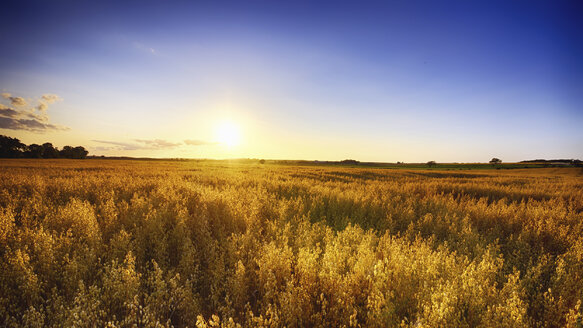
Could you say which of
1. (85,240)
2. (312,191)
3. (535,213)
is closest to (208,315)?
(85,240)

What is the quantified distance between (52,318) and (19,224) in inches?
135

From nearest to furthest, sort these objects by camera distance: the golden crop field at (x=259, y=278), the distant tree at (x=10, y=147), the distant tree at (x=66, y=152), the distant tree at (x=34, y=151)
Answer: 1. the golden crop field at (x=259, y=278)
2. the distant tree at (x=10, y=147)
3. the distant tree at (x=34, y=151)
4. the distant tree at (x=66, y=152)

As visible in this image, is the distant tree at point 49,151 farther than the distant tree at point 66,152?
No

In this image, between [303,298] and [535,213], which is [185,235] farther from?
[535,213]

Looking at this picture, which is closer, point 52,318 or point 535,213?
point 52,318

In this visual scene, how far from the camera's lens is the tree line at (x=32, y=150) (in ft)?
222

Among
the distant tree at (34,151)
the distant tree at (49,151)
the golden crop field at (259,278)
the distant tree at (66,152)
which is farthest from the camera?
the distant tree at (66,152)

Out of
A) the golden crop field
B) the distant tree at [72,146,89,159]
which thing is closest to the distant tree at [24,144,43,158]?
the distant tree at [72,146,89,159]

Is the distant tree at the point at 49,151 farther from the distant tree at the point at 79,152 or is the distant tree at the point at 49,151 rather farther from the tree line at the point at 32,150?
the distant tree at the point at 79,152

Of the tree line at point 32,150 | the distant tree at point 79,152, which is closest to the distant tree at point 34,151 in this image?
the tree line at point 32,150

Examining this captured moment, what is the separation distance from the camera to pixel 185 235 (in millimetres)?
3838

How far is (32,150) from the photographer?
73.6 metres

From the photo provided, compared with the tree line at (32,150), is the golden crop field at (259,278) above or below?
below

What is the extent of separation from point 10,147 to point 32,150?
5.37 metres
